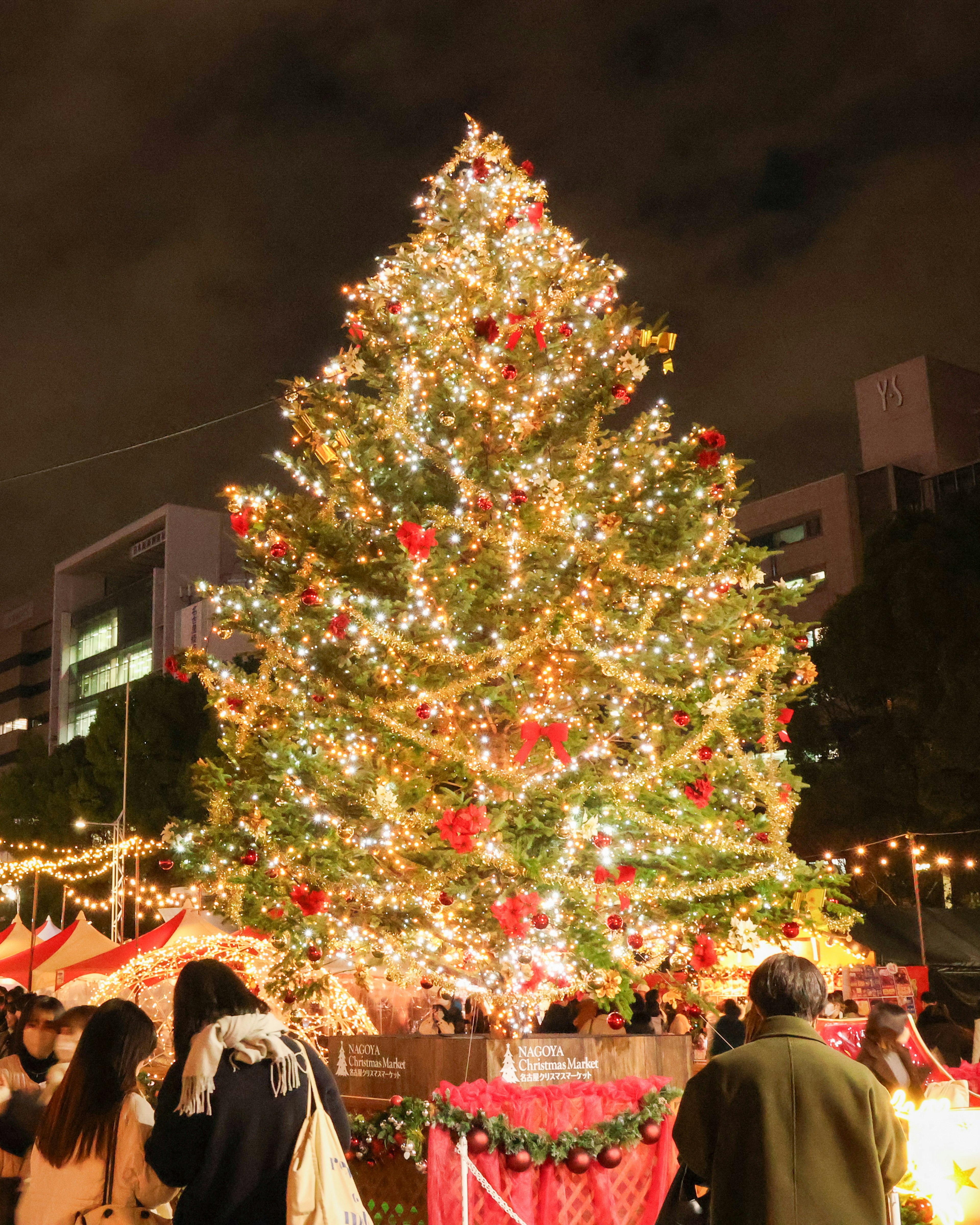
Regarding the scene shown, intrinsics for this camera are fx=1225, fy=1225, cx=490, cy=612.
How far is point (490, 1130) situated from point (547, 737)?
323 centimetres

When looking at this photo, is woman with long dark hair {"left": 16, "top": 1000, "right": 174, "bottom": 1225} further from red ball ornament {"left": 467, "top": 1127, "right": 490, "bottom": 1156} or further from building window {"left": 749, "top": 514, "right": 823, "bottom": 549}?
building window {"left": 749, "top": 514, "right": 823, "bottom": 549}

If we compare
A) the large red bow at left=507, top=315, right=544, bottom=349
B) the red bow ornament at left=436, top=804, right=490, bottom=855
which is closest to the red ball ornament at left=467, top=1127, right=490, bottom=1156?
the red bow ornament at left=436, top=804, right=490, bottom=855

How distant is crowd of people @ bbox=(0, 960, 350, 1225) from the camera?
336 centimetres

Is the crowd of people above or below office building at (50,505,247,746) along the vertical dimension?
below

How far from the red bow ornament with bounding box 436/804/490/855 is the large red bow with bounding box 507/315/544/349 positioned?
12.7 ft

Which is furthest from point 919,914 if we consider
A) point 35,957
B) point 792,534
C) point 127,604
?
point 127,604

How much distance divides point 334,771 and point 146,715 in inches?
1357

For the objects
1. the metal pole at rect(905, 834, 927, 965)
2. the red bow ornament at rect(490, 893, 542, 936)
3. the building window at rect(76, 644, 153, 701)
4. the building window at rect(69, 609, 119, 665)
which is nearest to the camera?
the red bow ornament at rect(490, 893, 542, 936)

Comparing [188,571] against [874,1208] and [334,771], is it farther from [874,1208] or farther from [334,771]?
[874,1208]

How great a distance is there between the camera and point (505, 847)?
8992mm

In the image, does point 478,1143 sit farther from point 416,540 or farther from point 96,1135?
point 416,540

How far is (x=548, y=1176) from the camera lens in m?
6.30

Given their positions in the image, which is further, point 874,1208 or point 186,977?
point 186,977

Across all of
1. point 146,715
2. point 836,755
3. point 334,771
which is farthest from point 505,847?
point 146,715
